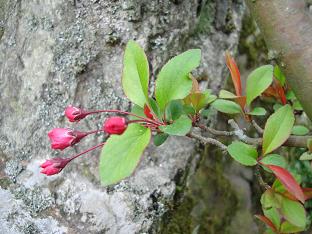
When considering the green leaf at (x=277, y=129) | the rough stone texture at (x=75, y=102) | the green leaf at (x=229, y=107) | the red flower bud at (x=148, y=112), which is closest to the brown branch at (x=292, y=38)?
the green leaf at (x=277, y=129)

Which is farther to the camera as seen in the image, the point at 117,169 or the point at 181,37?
the point at 181,37

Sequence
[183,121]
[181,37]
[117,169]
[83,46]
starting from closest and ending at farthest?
[117,169] < [183,121] < [83,46] < [181,37]

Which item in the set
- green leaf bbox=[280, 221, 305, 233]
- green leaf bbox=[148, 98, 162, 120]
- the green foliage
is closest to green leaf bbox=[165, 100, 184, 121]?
green leaf bbox=[148, 98, 162, 120]

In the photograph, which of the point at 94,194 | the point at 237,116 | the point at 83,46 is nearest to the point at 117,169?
the point at 94,194

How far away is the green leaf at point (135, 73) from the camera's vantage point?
848 mm

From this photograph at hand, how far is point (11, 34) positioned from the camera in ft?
3.93

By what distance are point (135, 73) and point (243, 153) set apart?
25 cm

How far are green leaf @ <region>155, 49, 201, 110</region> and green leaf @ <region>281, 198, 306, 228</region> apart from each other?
0.31 metres

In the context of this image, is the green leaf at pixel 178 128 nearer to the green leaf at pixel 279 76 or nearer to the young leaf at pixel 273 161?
the young leaf at pixel 273 161

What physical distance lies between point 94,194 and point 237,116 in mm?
712

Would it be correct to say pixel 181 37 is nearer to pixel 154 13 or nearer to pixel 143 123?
pixel 154 13

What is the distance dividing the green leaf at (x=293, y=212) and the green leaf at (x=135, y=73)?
0.35 metres

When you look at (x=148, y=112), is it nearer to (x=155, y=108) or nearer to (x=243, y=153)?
(x=155, y=108)

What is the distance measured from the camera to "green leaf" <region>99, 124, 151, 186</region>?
2.41ft
